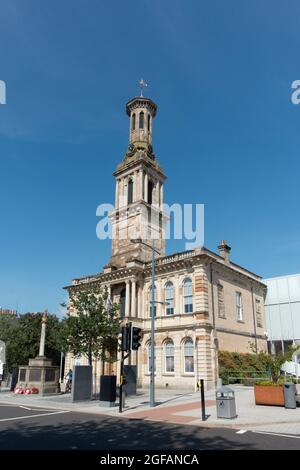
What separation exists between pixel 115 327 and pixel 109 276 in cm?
1297

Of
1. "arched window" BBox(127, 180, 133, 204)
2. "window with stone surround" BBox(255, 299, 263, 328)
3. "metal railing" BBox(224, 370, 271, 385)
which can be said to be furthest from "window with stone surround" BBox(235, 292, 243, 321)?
"arched window" BBox(127, 180, 133, 204)

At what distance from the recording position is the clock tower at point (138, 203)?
130ft

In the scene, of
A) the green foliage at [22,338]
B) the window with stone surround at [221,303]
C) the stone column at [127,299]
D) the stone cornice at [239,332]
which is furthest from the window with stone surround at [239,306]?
the green foliage at [22,338]

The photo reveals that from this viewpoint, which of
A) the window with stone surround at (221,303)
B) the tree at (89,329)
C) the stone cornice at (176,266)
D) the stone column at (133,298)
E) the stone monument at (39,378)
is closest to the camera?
the tree at (89,329)

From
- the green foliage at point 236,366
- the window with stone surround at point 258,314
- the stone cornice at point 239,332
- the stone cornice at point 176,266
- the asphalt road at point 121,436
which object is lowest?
the asphalt road at point 121,436

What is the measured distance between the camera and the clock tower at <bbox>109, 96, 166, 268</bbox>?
3962 centimetres

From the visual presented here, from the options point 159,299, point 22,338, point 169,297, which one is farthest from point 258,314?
point 22,338

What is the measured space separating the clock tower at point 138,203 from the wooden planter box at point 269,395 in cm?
2162

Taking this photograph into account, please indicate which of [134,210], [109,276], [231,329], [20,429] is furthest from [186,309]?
[20,429]

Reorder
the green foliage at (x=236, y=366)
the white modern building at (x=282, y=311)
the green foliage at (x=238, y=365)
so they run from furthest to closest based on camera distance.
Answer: the white modern building at (x=282, y=311), the green foliage at (x=236, y=366), the green foliage at (x=238, y=365)

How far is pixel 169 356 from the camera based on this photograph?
31172mm

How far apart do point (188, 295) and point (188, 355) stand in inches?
183

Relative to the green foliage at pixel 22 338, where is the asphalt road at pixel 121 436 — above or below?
below

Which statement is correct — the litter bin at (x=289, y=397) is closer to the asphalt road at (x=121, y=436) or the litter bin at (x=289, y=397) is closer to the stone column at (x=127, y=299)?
the asphalt road at (x=121, y=436)
